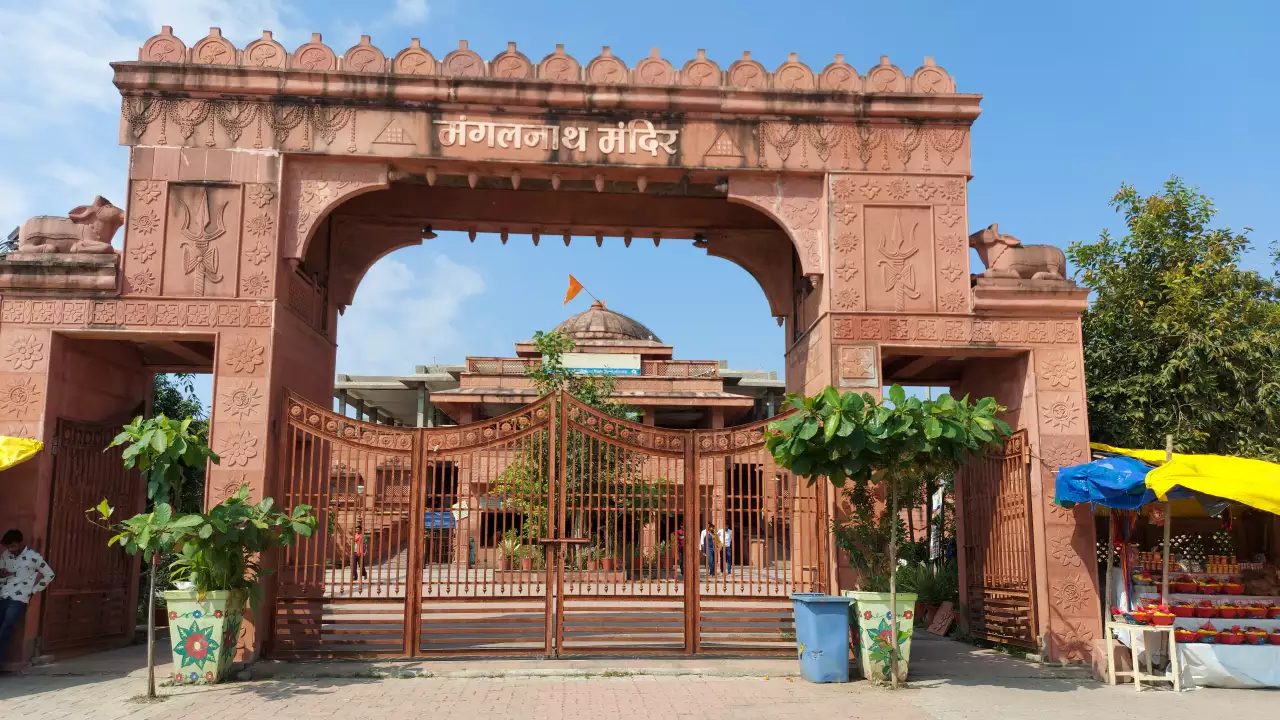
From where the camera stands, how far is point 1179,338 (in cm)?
1234

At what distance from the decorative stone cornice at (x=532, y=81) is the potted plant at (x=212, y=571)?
174 inches

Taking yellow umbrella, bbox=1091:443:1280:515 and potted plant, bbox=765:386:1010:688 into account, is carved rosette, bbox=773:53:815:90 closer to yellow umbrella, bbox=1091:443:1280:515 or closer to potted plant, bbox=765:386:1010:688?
potted plant, bbox=765:386:1010:688

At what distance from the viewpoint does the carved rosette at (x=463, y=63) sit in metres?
10.2

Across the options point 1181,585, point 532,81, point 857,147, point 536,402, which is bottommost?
point 1181,585

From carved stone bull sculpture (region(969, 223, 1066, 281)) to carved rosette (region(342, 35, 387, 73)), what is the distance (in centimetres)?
686

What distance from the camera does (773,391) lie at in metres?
36.2

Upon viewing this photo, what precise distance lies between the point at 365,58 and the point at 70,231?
349 cm

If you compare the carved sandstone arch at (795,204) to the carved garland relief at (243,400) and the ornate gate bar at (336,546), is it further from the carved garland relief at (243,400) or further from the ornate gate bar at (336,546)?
the carved garland relief at (243,400)

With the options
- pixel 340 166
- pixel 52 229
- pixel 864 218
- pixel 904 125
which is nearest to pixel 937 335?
pixel 864 218

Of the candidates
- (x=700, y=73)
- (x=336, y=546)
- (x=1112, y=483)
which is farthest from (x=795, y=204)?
(x=336, y=546)

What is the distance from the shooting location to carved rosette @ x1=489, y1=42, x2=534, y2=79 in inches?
404

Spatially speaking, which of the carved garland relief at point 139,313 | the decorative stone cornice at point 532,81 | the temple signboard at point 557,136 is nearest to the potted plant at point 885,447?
the temple signboard at point 557,136

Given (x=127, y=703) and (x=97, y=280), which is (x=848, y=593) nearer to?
(x=127, y=703)

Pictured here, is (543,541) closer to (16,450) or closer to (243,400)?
(243,400)
